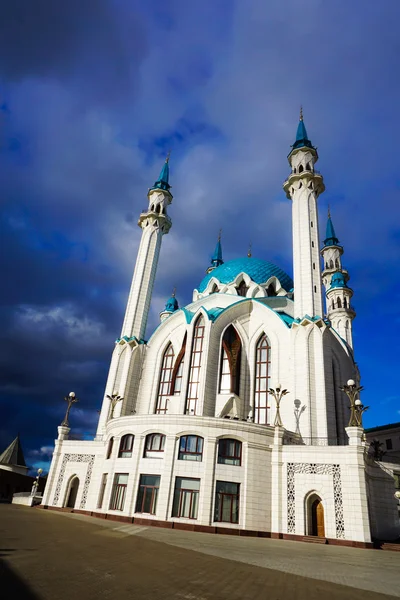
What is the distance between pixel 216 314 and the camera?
108 feet

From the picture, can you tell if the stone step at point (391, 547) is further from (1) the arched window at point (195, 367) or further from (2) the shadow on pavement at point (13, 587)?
(2) the shadow on pavement at point (13, 587)

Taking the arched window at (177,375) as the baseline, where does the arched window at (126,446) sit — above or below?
below

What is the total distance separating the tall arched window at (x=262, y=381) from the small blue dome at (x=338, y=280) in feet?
51.4

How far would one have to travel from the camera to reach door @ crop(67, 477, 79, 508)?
2853 centimetres

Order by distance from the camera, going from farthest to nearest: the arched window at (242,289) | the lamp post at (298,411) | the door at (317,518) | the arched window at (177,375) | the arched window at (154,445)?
1. the arched window at (242,289)
2. the arched window at (177,375)
3. the lamp post at (298,411)
4. the arched window at (154,445)
5. the door at (317,518)

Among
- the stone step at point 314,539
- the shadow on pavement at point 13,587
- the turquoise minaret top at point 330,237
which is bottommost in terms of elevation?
the shadow on pavement at point 13,587

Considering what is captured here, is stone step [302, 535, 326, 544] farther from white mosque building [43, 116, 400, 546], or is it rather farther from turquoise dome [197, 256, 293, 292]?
turquoise dome [197, 256, 293, 292]

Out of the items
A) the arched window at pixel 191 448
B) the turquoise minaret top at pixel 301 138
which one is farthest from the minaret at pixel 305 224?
the arched window at pixel 191 448

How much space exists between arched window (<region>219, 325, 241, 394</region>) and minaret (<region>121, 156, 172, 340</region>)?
8856 millimetres

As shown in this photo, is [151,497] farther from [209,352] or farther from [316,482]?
[209,352]

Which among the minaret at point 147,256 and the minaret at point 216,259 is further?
the minaret at point 216,259

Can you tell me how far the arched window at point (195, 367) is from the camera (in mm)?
29797

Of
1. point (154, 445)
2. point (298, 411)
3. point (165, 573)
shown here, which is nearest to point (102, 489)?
point (154, 445)

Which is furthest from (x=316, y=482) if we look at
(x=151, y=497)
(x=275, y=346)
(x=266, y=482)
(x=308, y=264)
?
(x=308, y=264)
